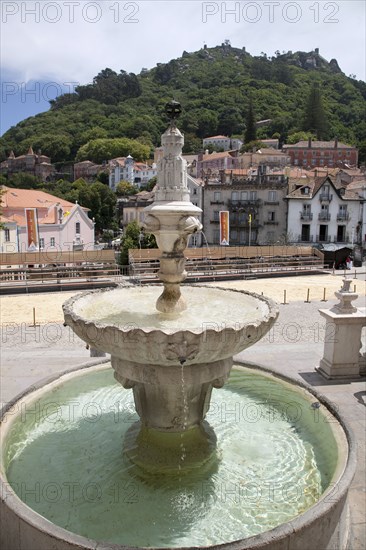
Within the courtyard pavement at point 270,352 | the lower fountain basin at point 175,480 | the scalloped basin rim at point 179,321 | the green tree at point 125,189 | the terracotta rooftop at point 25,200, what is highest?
the green tree at point 125,189

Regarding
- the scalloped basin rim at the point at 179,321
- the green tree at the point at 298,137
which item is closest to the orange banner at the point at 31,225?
the scalloped basin rim at the point at 179,321

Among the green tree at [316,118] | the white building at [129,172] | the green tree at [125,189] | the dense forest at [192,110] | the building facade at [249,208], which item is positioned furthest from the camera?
the dense forest at [192,110]

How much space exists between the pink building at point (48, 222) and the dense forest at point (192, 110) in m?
74.4

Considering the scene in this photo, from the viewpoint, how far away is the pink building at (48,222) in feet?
136

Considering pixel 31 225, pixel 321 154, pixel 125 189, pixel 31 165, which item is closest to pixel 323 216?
pixel 31 225

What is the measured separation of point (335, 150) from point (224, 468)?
10344 centimetres

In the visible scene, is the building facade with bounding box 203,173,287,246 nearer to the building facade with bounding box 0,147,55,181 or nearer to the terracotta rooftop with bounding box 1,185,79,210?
the terracotta rooftop with bounding box 1,185,79,210

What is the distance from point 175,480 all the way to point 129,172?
104577 millimetres

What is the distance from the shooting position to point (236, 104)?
147875mm

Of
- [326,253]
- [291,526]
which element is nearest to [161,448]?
[291,526]

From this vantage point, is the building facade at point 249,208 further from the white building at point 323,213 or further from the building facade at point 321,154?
the building facade at point 321,154

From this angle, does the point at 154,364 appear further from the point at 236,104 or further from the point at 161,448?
the point at 236,104

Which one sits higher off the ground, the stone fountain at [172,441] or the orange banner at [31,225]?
the orange banner at [31,225]

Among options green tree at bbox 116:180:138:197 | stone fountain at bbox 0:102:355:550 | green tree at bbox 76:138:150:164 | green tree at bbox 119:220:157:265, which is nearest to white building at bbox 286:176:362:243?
green tree at bbox 119:220:157:265
